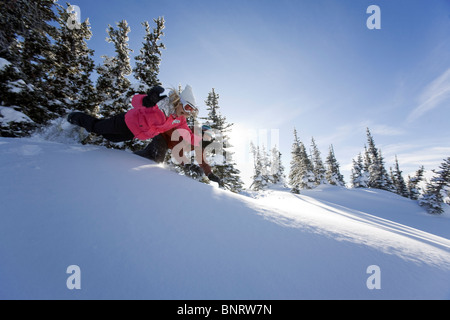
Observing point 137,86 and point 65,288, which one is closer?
point 65,288

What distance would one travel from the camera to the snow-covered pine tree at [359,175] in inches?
1273

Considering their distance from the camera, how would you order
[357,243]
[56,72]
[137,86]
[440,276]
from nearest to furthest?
[440,276] < [357,243] < [137,86] < [56,72]

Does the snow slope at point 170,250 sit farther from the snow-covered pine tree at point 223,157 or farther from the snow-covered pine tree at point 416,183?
the snow-covered pine tree at point 416,183

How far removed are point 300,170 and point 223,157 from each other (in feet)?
75.9

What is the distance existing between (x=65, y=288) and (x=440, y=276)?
2670mm

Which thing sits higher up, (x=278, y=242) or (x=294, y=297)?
(x=278, y=242)

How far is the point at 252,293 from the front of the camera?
102 centimetres

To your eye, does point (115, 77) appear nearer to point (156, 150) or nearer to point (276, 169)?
point (156, 150)

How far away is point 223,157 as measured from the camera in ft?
33.4

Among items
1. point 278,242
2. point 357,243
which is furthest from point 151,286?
point 357,243

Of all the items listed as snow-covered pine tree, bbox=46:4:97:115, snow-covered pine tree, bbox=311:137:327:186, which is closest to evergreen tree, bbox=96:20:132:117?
snow-covered pine tree, bbox=46:4:97:115
